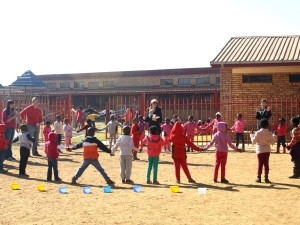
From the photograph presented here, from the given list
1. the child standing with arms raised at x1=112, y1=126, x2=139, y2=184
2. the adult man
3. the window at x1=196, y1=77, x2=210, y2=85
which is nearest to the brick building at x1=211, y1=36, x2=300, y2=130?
the adult man

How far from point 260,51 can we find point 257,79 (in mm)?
2149

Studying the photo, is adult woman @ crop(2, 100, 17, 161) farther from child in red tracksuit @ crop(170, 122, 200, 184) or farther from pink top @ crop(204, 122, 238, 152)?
pink top @ crop(204, 122, 238, 152)

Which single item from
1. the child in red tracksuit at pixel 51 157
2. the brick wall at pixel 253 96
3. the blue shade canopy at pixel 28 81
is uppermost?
the blue shade canopy at pixel 28 81

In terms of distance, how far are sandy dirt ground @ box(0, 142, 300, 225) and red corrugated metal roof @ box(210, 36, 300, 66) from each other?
27.9 feet

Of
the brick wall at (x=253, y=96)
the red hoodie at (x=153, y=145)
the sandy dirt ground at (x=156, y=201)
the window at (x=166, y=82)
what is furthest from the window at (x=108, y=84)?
the red hoodie at (x=153, y=145)

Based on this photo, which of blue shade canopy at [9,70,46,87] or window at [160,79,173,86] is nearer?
blue shade canopy at [9,70,46,87]

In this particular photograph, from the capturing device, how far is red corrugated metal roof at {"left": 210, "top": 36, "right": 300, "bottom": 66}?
19906 millimetres

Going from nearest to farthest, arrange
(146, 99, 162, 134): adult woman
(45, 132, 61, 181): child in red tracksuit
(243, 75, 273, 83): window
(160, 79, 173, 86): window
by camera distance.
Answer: (45, 132, 61, 181): child in red tracksuit
(146, 99, 162, 134): adult woman
(243, 75, 273, 83): window
(160, 79, 173, 86): window

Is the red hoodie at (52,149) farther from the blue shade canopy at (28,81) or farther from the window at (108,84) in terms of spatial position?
the window at (108,84)

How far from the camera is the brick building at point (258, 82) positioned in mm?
19609

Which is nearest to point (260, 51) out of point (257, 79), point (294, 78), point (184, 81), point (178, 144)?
point (257, 79)

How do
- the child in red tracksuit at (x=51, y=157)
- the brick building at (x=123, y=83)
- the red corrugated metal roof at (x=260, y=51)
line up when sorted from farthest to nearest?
1. the brick building at (x=123, y=83)
2. the red corrugated metal roof at (x=260, y=51)
3. the child in red tracksuit at (x=51, y=157)

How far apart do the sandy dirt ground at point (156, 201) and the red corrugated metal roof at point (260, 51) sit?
850cm

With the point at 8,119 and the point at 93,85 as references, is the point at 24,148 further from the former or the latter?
the point at 93,85
